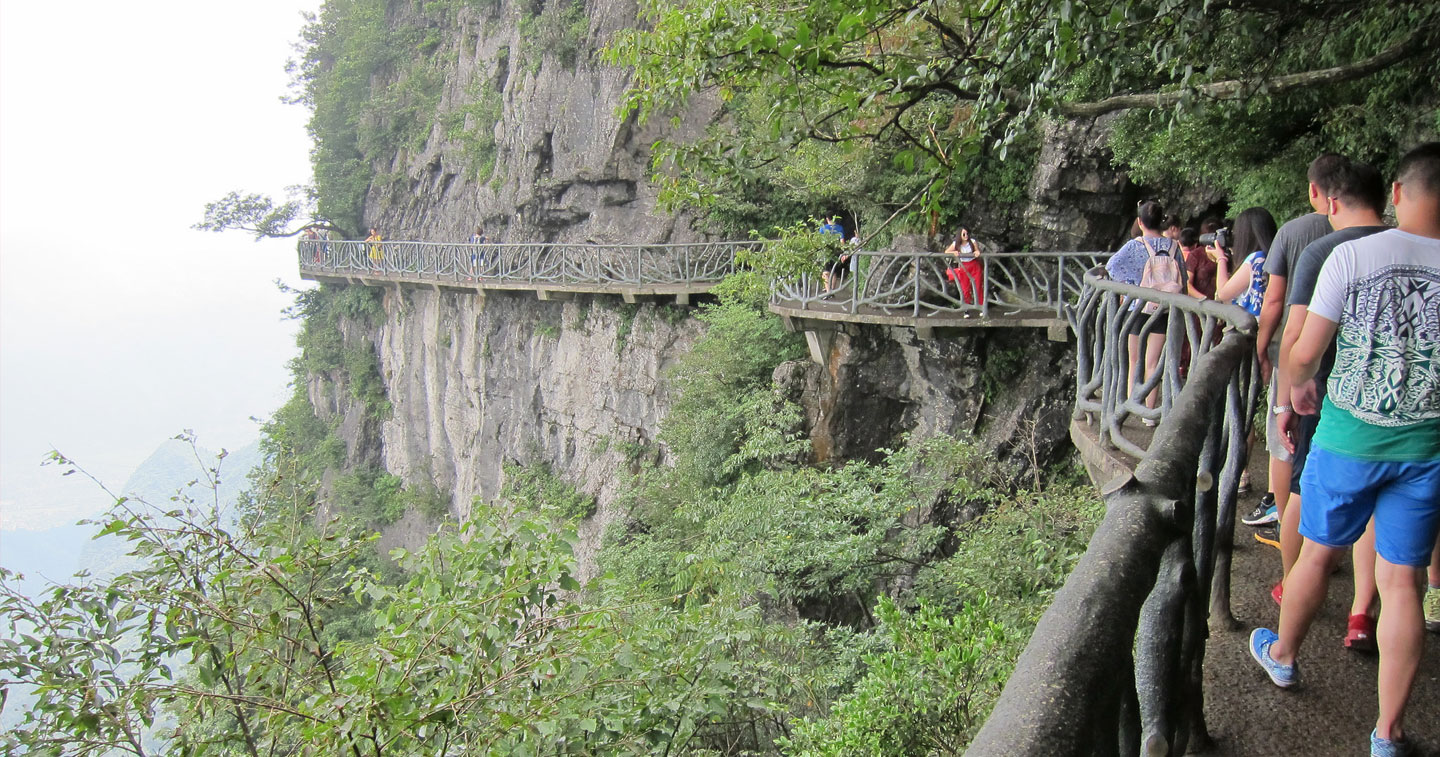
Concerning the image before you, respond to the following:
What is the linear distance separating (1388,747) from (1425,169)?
1420 millimetres

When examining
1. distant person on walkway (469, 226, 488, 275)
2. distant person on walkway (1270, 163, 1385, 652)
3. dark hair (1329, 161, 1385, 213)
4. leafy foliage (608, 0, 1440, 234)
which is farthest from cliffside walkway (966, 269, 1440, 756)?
distant person on walkway (469, 226, 488, 275)

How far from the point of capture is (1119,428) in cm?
379

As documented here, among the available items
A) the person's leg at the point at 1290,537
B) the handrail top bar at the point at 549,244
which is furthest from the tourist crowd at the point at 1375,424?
the handrail top bar at the point at 549,244

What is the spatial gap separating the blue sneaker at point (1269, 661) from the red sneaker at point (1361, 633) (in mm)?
293

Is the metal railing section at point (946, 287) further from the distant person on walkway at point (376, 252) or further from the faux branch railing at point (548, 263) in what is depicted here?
the distant person on walkway at point (376, 252)

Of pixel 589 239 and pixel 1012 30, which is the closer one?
pixel 1012 30

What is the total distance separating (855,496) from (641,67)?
476cm

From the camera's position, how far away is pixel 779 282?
32.2ft

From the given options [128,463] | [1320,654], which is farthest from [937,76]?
[128,463]

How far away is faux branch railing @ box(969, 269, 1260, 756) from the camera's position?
36.6 inches

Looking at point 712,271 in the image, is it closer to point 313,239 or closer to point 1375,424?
point 1375,424

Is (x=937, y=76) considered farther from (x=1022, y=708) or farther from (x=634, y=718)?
(x=1022, y=708)

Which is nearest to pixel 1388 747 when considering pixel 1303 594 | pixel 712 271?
pixel 1303 594

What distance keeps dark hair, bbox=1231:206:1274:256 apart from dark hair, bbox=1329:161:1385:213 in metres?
1.34
